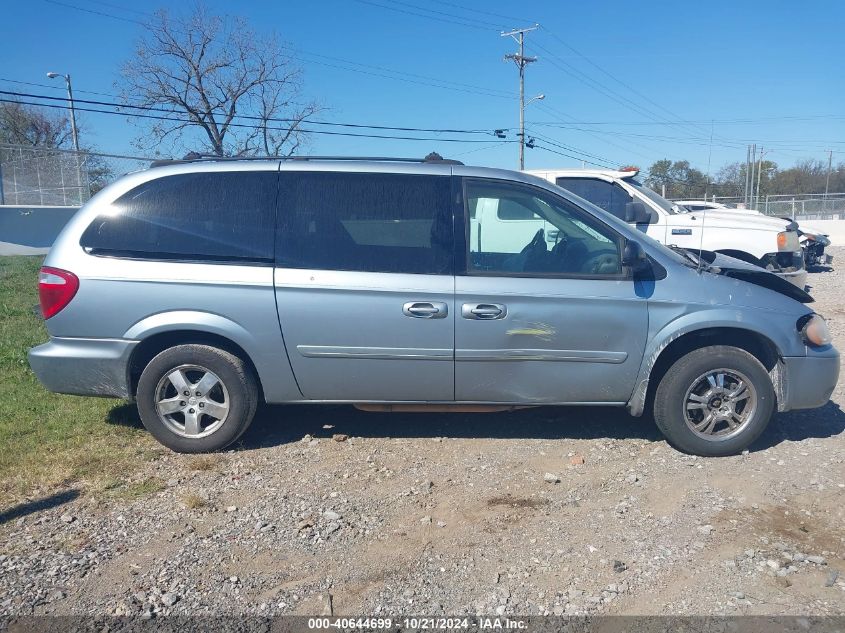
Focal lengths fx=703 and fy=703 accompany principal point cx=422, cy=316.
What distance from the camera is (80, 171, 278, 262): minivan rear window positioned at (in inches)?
186

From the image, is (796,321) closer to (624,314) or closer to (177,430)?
(624,314)

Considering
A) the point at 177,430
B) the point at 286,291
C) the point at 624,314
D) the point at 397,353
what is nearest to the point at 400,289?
the point at 397,353

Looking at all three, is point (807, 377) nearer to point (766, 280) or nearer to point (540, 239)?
point (766, 280)

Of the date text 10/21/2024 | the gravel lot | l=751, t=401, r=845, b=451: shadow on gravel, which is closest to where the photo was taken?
the date text 10/21/2024

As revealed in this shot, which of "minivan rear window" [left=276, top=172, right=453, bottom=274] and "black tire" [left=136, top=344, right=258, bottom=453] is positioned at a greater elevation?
"minivan rear window" [left=276, top=172, right=453, bottom=274]

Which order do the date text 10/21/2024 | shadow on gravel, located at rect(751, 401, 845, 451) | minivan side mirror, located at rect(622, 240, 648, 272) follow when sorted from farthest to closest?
shadow on gravel, located at rect(751, 401, 845, 451), minivan side mirror, located at rect(622, 240, 648, 272), the date text 10/21/2024

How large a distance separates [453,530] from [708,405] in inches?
81.6

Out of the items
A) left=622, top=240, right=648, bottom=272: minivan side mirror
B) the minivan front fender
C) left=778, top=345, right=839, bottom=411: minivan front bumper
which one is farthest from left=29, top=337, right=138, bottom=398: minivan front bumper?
left=778, top=345, right=839, bottom=411: minivan front bumper

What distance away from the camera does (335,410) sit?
5.79 meters

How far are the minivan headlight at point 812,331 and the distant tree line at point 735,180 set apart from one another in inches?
231

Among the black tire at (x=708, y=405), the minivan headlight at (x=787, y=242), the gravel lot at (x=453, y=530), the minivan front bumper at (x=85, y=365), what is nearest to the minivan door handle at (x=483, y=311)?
the gravel lot at (x=453, y=530)

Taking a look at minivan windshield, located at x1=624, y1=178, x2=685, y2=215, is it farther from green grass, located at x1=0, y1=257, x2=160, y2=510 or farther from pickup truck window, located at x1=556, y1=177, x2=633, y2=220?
green grass, located at x1=0, y1=257, x2=160, y2=510

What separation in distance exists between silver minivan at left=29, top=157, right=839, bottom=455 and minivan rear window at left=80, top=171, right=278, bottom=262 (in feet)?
0.04

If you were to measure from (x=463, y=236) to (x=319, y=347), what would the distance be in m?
1.21
